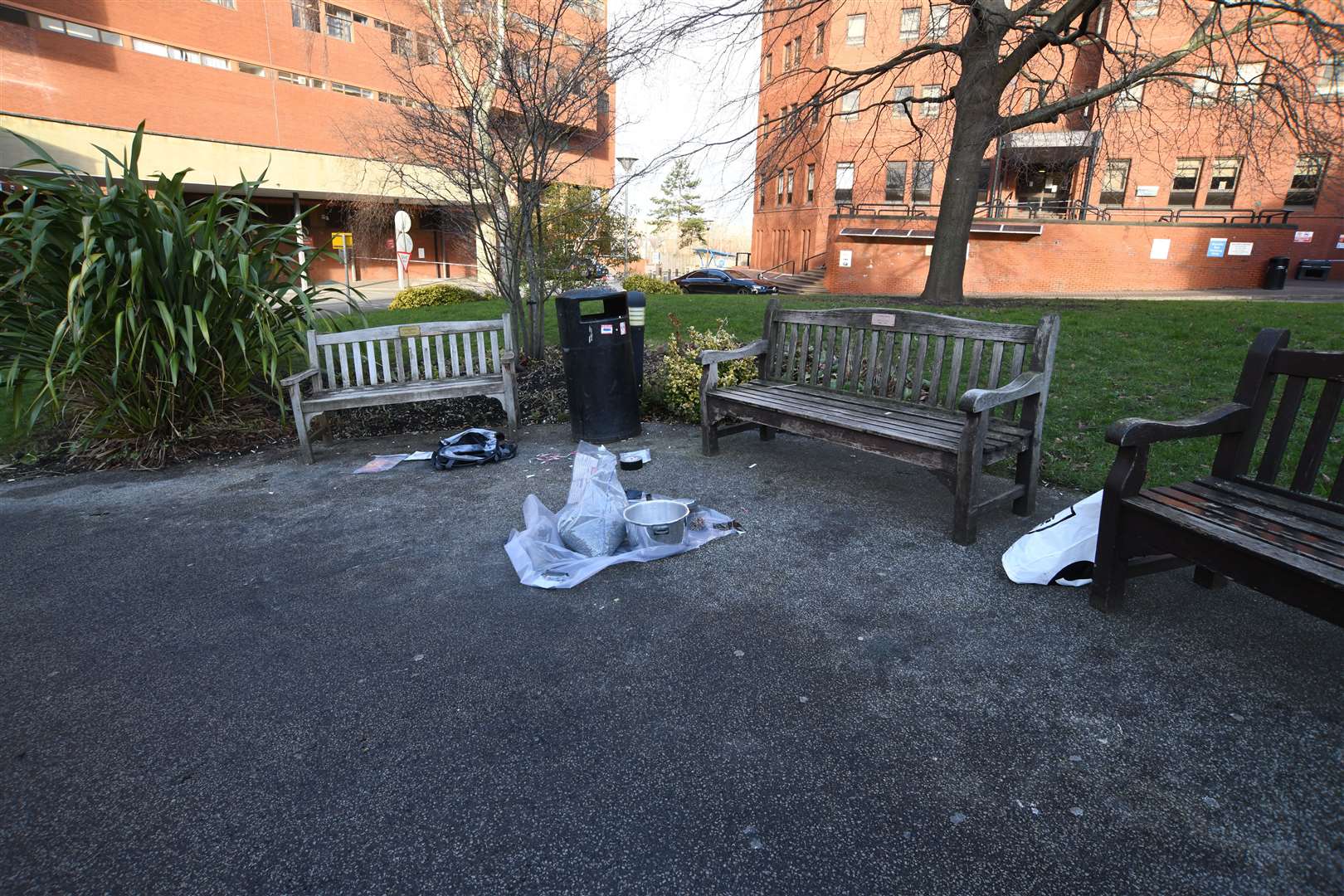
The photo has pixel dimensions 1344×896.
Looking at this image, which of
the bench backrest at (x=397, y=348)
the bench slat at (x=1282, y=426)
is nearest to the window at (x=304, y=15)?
the bench backrest at (x=397, y=348)

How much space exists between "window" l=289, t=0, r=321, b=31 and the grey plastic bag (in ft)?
103

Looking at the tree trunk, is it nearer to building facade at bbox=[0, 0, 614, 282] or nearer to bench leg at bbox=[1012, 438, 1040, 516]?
bench leg at bbox=[1012, 438, 1040, 516]

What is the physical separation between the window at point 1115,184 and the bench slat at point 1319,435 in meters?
31.3

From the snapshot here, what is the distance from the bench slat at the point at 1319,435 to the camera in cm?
272

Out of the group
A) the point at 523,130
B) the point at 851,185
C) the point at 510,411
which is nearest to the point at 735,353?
the point at 510,411

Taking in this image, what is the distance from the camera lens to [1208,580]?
3.18 m

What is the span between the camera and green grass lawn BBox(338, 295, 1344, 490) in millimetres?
4777

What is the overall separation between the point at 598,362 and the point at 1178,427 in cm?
394

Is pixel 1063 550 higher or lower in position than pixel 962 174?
lower

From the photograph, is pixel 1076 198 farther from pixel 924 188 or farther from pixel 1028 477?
pixel 1028 477

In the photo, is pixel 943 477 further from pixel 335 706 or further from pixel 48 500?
pixel 48 500

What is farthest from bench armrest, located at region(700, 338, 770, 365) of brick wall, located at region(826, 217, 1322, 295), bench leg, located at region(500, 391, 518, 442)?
brick wall, located at region(826, 217, 1322, 295)

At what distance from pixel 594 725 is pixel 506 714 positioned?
320 mm

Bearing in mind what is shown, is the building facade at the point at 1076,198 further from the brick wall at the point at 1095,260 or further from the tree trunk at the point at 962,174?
the tree trunk at the point at 962,174
